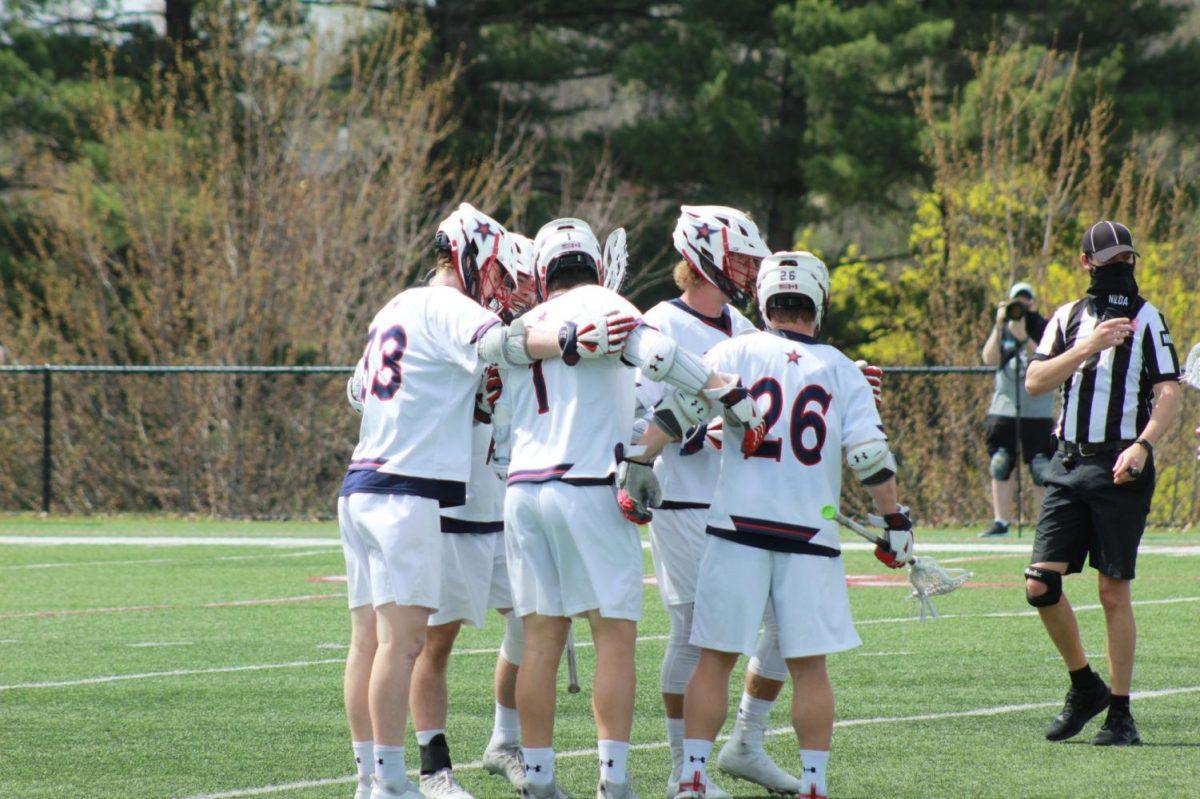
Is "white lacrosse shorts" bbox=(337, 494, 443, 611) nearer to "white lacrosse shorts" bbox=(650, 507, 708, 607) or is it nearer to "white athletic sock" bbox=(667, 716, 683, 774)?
"white lacrosse shorts" bbox=(650, 507, 708, 607)

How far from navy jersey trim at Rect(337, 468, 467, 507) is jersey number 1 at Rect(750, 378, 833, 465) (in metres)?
1.03

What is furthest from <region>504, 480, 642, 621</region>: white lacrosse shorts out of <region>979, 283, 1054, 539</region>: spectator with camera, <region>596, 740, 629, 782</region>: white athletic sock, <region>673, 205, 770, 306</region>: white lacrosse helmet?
<region>979, 283, 1054, 539</region>: spectator with camera

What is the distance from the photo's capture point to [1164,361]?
289 inches

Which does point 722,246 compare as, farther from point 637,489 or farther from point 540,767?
point 540,767

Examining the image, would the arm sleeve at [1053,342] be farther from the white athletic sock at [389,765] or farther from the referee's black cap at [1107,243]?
the white athletic sock at [389,765]

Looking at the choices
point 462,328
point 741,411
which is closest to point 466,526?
point 462,328

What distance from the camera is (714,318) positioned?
6.69 metres

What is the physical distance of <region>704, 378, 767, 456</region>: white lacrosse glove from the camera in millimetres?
5711

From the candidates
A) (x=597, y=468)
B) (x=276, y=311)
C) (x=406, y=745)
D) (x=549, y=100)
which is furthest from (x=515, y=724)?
(x=549, y=100)

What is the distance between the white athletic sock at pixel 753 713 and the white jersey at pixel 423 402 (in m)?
1.33

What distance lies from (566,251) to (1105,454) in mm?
2607

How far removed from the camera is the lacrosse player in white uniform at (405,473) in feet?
19.4

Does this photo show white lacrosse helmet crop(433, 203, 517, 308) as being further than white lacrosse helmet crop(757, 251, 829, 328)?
Yes

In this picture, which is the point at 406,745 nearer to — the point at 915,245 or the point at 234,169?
the point at 234,169
